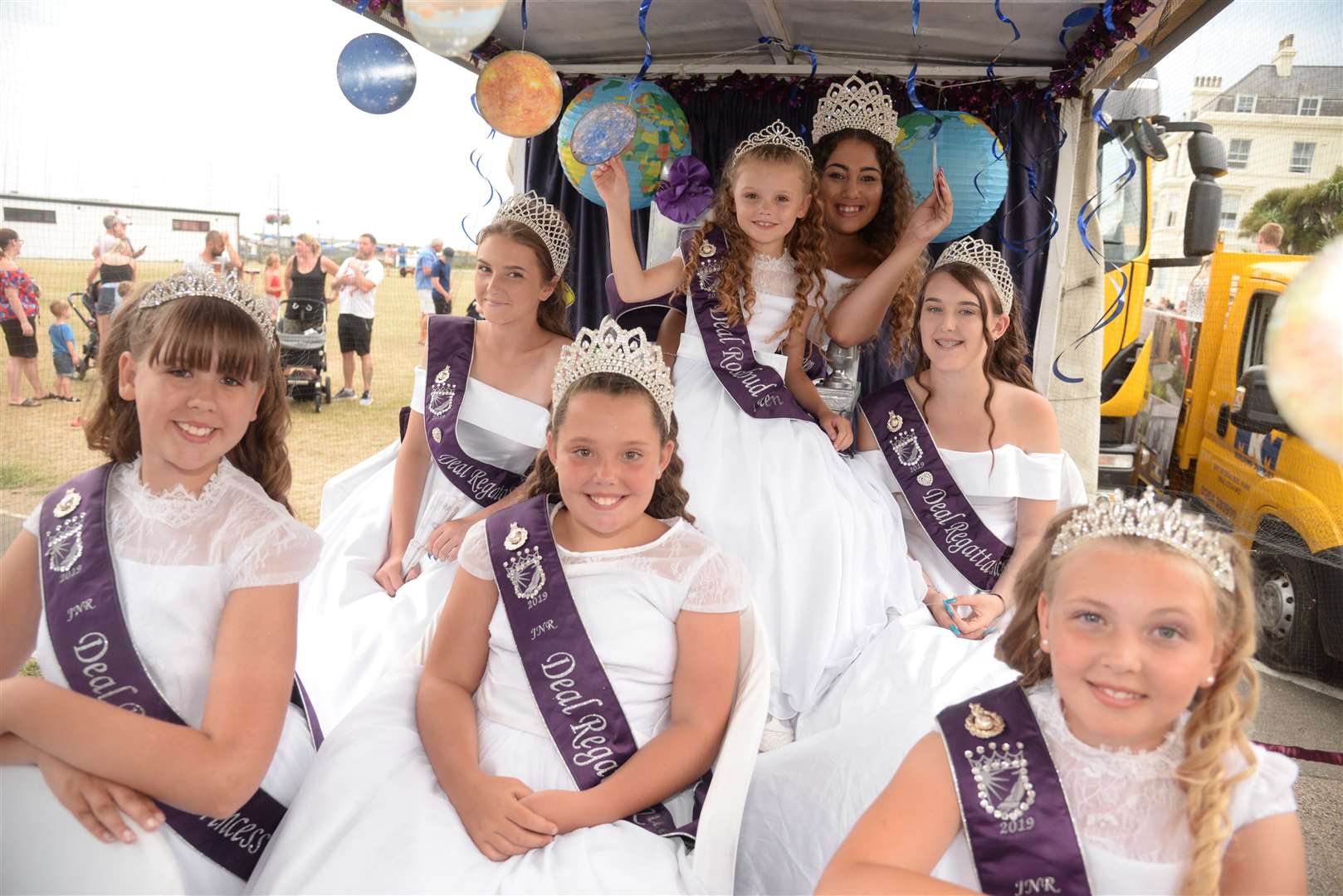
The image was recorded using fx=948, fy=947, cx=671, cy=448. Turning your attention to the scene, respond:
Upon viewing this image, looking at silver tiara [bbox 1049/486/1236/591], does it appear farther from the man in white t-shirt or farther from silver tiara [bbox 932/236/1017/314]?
the man in white t-shirt

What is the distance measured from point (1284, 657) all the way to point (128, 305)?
3.86 metres

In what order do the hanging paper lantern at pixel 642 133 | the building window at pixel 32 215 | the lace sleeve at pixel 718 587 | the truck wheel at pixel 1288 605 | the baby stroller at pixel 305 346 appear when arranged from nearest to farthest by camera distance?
the lace sleeve at pixel 718 587, the hanging paper lantern at pixel 642 133, the truck wheel at pixel 1288 605, the building window at pixel 32 215, the baby stroller at pixel 305 346

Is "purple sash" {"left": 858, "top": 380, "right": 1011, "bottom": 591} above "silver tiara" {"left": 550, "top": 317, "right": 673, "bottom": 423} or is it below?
below

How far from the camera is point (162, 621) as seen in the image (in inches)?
54.4

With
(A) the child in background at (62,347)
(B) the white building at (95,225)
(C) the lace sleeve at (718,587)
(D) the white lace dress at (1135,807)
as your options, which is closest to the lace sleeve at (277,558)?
(C) the lace sleeve at (718,587)

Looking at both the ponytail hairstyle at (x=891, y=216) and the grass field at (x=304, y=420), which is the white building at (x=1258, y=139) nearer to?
the ponytail hairstyle at (x=891, y=216)

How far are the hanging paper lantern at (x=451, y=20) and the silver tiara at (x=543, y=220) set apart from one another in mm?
487

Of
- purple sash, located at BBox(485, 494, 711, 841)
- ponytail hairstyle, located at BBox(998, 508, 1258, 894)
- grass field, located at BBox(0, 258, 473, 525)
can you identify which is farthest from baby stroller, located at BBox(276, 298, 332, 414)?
ponytail hairstyle, located at BBox(998, 508, 1258, 894)

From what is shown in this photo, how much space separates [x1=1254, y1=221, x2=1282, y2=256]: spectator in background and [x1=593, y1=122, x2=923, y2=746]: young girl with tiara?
147 inches

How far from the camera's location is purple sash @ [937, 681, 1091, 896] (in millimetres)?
1195

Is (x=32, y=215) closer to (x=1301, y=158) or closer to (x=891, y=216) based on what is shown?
(x=891, y=216)

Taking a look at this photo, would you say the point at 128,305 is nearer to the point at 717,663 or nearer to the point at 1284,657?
the point at 717,663

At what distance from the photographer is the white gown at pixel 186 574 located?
4.52 feet

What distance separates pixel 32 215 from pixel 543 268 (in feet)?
11.2
